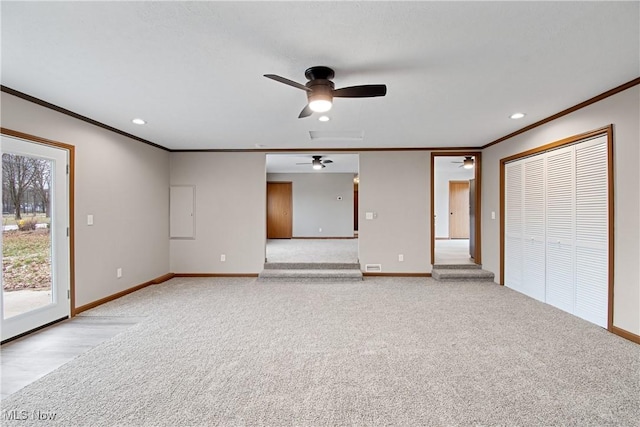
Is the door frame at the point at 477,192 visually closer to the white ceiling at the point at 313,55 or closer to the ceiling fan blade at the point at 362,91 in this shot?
the white ceiling at the point at 313,55

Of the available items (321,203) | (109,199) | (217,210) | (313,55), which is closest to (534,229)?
(313,55)

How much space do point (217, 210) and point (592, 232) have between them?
5.55 meters

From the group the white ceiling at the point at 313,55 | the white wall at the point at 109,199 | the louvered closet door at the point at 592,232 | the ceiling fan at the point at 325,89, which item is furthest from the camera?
the white wall at the point at 109,199

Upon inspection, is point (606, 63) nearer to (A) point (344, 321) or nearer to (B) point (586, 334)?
(B) point (586, 334)

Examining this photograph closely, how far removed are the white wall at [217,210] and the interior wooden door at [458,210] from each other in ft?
24.5

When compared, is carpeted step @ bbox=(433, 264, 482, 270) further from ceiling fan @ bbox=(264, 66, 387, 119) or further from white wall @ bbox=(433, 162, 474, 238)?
white wall @ bbox=(433, 162, 474, 238)

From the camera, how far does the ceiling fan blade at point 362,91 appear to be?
93.7 inches

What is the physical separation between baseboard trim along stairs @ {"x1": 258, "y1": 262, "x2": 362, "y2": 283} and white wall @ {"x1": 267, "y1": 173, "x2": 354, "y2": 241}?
15.3 ft

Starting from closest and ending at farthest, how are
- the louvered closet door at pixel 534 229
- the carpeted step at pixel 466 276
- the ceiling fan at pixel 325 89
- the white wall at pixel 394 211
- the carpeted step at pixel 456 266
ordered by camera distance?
1. the ceiling fan at pixel 325 89
2. the louvered closet door at pixel 534 229
3. the carpeted step at pixel 466 276
4. the carpeted step at pixel 456 266
5. the white wall at pixel 394 211

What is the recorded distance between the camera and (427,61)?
2326 mm

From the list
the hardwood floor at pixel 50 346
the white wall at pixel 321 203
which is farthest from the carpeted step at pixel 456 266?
the white wall at pixel 321 203

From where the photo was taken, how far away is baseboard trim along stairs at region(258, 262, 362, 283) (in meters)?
5.29

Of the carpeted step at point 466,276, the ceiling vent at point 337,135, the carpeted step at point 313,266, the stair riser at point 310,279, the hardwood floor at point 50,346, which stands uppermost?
the ceiling vent at point 337,135

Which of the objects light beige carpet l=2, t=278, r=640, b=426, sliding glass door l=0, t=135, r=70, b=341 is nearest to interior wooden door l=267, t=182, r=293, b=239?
light beige carpet l=2, t=278, r=640, b=426
